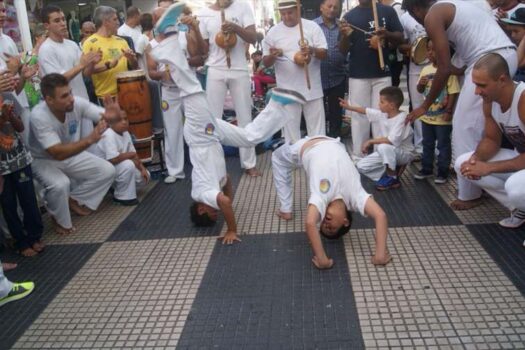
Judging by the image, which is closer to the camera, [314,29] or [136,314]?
[136,314]

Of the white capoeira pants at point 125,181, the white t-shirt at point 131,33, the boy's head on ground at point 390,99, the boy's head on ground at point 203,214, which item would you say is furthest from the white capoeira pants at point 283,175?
the white t-shirt at point 131,33

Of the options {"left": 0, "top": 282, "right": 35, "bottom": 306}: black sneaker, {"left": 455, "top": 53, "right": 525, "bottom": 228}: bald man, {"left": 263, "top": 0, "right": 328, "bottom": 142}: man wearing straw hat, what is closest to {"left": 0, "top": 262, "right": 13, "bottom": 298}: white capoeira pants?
{"left": 0, "top": 282, "right": 35, "bottom": 306}: black sneaker

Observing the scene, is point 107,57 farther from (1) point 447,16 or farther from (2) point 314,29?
(1) point 447,16

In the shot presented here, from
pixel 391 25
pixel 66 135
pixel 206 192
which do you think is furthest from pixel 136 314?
pixel 391 25

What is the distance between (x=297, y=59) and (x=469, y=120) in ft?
5.66

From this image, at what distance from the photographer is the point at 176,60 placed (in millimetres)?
3936

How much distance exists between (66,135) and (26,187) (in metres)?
0.70

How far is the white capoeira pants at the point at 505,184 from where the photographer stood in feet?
10.7

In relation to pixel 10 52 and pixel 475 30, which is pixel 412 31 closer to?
pixel 475 30

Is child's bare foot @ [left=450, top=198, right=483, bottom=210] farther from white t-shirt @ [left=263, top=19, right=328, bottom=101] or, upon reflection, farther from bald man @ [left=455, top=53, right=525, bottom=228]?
white t-shirt @ [left=263, top=19, right=328, bottom=101]

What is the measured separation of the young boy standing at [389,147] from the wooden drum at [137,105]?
204 centimetres

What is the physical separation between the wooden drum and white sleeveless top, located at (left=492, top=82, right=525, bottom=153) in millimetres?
3318

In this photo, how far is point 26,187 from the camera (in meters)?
3.76

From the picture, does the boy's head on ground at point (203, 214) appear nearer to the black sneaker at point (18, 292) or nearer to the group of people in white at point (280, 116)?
the group of people in white at point (280, 116)
